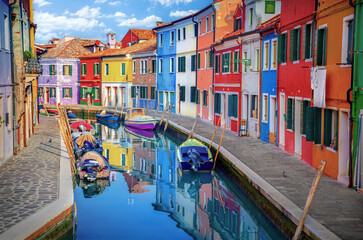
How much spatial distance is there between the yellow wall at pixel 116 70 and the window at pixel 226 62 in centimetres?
2325

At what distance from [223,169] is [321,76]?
6207 mm

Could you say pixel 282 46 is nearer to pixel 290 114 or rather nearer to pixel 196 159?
pixel 290 114

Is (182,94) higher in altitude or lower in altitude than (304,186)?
higher

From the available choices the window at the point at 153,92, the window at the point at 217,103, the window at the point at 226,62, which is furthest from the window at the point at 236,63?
the window at the point at 153,92

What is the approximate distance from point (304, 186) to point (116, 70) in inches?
1677

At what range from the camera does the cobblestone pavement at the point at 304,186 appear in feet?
32.6

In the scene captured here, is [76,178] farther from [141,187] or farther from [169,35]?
[169,35]

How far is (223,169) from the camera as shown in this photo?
764 inches

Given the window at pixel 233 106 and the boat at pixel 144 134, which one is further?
the boat at pixel 144 134

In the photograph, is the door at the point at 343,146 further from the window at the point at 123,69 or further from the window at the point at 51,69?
the window at the point at 51,69

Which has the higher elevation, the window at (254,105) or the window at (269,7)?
the window at (269,7)

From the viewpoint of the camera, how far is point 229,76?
2905 cm

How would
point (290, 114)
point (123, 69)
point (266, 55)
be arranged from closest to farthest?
point (290, 114)
point (266, 55)
point (123, 69)

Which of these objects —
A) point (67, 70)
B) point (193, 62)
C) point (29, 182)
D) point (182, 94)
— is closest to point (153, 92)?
point (182, 94)
